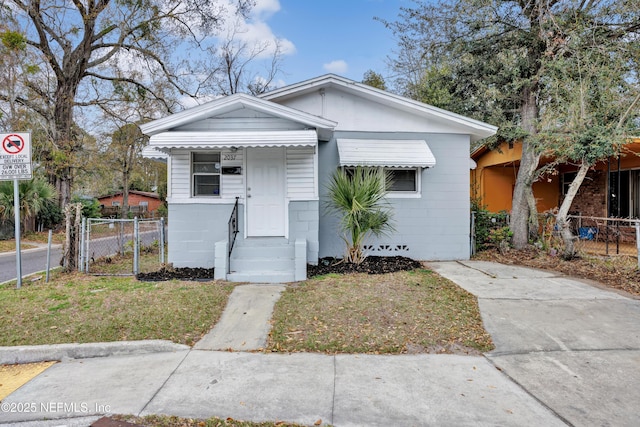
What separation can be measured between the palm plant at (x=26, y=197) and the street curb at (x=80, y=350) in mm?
14637

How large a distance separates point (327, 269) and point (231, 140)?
328cm

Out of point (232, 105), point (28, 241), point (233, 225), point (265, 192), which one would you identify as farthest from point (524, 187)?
point (28, 241)

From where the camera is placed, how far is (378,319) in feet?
15.9

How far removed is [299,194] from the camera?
796cm

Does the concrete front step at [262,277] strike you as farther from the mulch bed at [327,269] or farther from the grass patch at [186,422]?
the grass patch at [186,422]

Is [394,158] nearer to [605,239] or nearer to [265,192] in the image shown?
[265,192]

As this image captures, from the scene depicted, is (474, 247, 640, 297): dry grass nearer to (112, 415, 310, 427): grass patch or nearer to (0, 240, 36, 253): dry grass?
(112, 415, 310, 427): grass patch

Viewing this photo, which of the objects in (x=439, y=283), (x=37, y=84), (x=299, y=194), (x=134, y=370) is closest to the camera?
(x=134, y=370)

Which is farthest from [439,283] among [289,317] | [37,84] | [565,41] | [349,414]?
[37,84]

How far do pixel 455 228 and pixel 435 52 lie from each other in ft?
18.4

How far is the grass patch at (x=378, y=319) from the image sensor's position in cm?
423

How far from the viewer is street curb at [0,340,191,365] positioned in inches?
160

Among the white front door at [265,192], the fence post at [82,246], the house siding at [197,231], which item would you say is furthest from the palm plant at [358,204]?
the fence post at [82,246]

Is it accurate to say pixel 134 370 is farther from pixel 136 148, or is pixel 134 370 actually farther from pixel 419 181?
pixel 136 148
